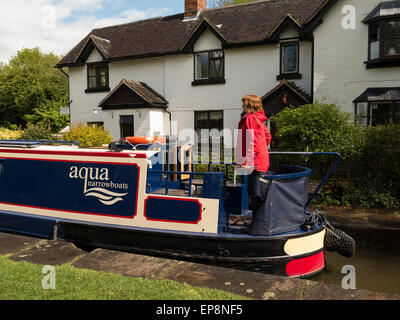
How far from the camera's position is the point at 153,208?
552 cm

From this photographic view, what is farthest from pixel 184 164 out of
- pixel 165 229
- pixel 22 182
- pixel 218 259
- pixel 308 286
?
pixel 308 286

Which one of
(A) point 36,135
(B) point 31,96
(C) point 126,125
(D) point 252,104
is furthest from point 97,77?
(D) point 252,104

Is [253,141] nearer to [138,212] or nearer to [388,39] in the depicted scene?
[138,212]

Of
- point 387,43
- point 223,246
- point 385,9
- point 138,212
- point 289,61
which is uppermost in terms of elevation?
point 385,9

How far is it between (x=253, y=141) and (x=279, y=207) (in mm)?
1137

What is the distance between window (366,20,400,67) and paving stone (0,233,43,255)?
1274 centimetres

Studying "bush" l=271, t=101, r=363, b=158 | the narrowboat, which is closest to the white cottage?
"bush" l=271, t=101, r=363, b=158

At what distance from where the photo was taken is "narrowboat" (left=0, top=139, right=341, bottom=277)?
5176mm

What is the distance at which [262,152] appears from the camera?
15.8ft

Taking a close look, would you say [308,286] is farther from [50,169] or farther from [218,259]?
[50,169]

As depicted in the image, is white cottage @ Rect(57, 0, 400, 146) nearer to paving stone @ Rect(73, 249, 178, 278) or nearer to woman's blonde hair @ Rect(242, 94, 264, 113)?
woman's blonde hair @ Rect(242, 94, 264, 113)

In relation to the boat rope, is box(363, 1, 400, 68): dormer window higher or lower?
higher

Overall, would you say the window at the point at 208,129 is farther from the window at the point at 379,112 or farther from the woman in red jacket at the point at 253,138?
the woman in red jacket at the point at 253,138

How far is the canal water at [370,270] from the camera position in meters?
5.68
